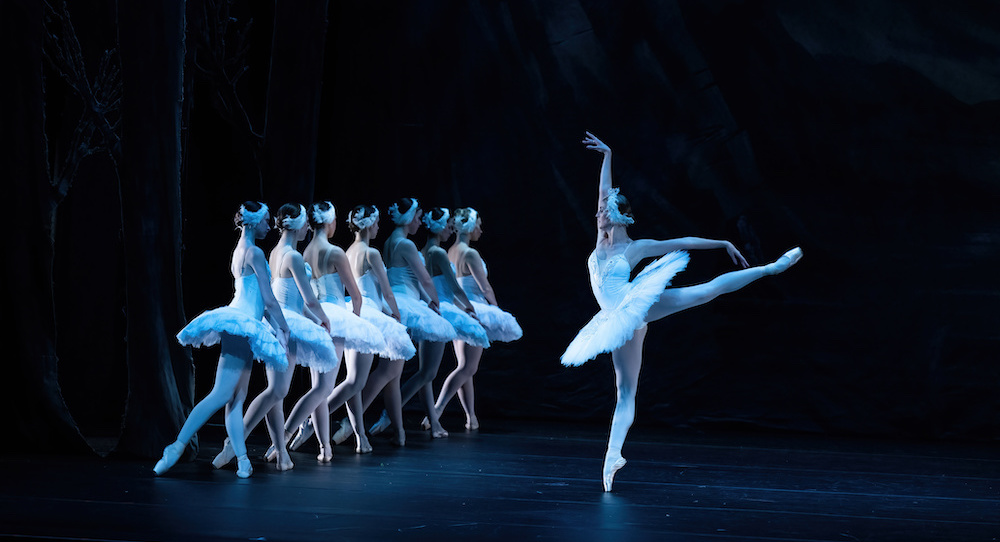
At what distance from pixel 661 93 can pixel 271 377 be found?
5219 millimetres

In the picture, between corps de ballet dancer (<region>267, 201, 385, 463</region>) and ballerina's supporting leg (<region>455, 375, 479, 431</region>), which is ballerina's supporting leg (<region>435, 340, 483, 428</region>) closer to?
ballerina's supporting leg (<region>455, 375, 479, 431</region>)

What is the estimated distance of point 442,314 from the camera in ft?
26.5

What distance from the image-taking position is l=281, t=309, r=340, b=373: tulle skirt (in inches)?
237

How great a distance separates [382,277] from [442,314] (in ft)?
3.12

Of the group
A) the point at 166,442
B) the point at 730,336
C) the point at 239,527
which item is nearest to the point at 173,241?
the point at 166,442

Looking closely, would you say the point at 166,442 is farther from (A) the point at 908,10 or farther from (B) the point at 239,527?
(A) the point at 908,10

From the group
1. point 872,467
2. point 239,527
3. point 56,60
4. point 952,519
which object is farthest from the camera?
point 56,60

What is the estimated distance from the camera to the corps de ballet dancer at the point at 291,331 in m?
6.02

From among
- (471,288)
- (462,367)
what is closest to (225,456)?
(462,367)

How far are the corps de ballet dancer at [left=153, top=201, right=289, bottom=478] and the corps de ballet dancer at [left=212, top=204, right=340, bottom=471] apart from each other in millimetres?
138

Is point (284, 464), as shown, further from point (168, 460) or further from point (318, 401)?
point (168, 460)

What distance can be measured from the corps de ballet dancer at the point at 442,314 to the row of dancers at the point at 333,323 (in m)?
0.01

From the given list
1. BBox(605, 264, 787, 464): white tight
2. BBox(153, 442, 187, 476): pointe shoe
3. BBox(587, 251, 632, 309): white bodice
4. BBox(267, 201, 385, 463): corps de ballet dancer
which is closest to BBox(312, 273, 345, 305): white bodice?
BBox(267, 201, 385, 463): corps de ballet dancer

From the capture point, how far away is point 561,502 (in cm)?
517
